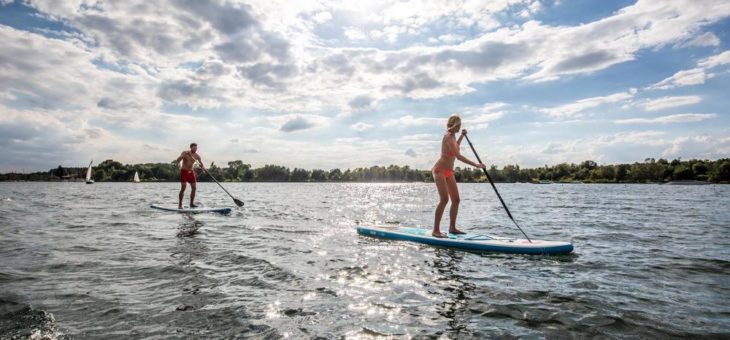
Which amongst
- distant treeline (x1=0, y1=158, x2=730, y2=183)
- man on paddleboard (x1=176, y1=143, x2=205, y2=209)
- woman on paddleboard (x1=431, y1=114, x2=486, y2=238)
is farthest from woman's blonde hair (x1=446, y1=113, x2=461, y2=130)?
distant treeline (x1=0, y1=158, x2=730, y2=183)

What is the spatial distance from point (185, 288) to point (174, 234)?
20.4 feet

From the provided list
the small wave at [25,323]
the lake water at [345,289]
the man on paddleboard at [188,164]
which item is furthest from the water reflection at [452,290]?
the man on paddleboard at [188,164]

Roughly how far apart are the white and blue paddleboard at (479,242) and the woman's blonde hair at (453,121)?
2894 millimetres

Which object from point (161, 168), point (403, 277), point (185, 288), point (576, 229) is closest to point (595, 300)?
point (403, 277)

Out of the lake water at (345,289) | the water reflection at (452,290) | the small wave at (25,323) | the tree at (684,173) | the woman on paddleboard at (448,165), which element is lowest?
the water reflection at (452,290)

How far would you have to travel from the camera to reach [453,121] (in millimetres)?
9977

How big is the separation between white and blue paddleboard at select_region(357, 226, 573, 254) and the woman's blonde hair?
2894 millimetres

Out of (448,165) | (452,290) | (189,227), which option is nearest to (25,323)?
(452,290)

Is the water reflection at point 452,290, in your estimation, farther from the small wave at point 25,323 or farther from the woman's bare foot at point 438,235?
the small wave at point 25,323

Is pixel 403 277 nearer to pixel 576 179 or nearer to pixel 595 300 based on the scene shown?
pixel 595 300

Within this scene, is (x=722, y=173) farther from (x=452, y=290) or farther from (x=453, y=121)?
(x=452, y=290)

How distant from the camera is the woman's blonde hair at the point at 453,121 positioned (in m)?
9.93

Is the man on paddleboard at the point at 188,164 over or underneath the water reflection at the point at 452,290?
over

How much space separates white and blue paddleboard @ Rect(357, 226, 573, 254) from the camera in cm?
884
